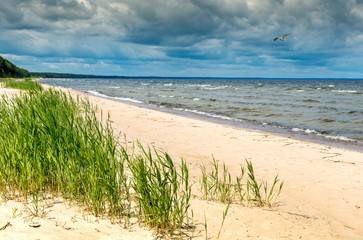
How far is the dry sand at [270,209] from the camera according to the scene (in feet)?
9.86

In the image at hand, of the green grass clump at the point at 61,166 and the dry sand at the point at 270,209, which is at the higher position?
the green grass clump at the point at 61,166

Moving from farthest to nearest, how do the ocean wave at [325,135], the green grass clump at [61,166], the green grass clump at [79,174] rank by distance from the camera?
the ocean wave at [325,135]
the green grass clump at [61,166]
the green grass clump at [79,174]

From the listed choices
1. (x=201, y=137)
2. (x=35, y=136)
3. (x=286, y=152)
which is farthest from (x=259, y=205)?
(x=201, y=137)

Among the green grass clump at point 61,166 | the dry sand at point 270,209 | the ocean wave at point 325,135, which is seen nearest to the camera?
the dry sand at point 270,209

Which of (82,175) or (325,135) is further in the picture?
(325,135)

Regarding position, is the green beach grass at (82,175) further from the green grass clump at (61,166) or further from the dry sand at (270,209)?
the dry sand at (270,209)

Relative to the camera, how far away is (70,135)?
378 centimetres

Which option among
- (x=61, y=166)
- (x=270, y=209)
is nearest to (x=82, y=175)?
(x=61, y=166)

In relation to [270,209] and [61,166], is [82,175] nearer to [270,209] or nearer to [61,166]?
[61,166]

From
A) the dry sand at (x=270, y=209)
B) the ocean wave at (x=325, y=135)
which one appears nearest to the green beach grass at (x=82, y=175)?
the dry sand at (x=270, y=209)

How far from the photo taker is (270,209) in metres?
4.07

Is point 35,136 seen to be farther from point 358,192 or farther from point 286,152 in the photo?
point 286,152

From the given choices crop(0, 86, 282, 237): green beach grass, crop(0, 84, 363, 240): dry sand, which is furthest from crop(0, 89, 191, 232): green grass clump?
crop(0, 84, 363, 240): dry sand

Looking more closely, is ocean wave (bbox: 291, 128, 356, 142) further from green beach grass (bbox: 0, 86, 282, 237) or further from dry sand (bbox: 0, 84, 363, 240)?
green beach grass (bbox: 0, 86, 282, 237)
